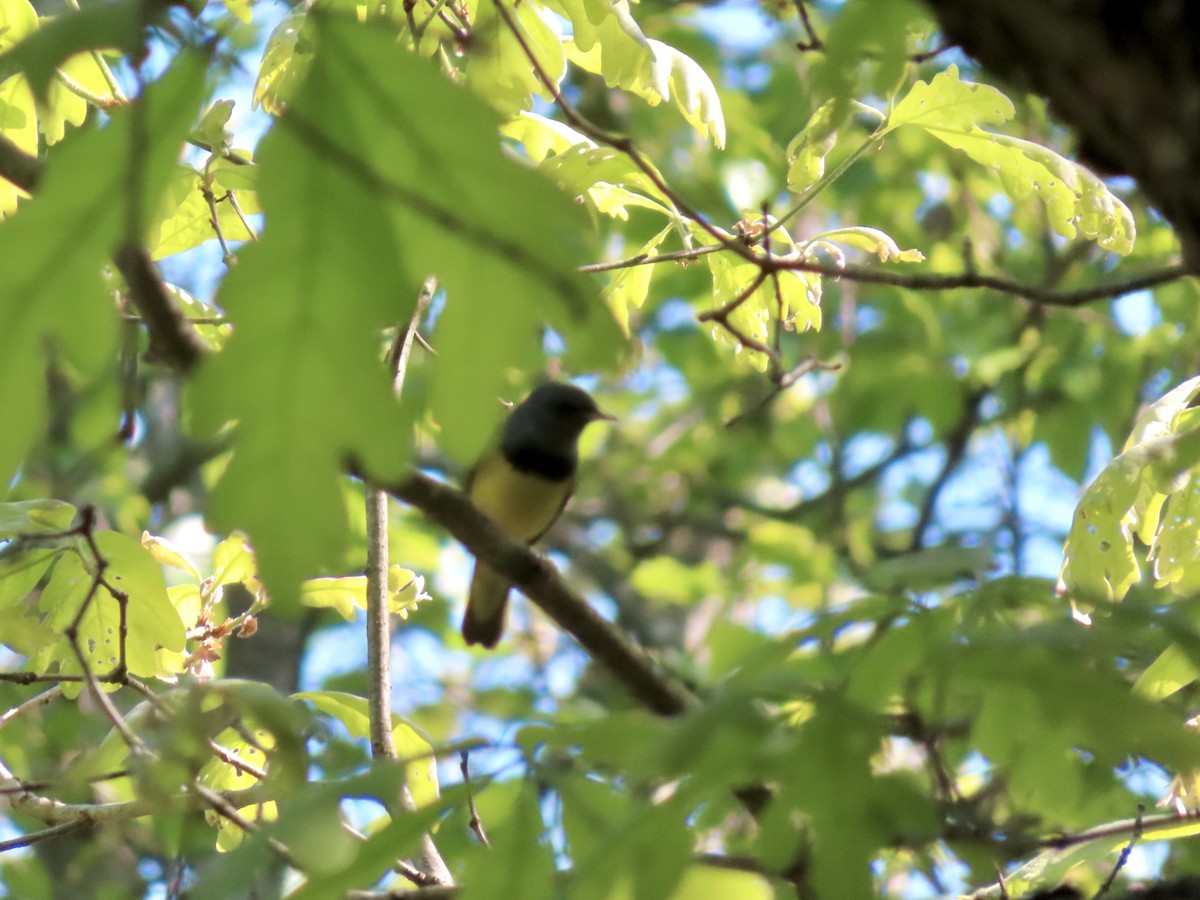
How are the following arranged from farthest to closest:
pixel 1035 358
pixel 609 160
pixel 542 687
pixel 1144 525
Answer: pixel 542 687, pixel 1035 358, pixel 609 160, pixel 1144 525

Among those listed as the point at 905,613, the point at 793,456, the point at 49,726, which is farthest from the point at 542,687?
the point at 905,613

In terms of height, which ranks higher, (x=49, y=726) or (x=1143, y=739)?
(x=49, y=726)

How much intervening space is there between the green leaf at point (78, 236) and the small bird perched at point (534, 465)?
4.53 metres

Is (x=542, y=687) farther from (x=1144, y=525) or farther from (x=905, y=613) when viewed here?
(x=905, y=613)

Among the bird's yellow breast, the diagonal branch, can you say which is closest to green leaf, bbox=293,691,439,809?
the diagonal branch

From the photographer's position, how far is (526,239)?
4.01 ft

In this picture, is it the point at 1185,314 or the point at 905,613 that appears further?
the point at 1185,314

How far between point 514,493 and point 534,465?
0.53 ft

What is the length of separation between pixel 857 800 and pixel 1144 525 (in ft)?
4.87

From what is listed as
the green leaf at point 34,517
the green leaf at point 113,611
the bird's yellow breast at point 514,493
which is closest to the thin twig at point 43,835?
the green leaf at point 113,611

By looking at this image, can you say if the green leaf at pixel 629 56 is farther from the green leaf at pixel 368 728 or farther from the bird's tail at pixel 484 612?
the bird's tail at pixel 484 612

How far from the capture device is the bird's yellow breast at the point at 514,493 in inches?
233

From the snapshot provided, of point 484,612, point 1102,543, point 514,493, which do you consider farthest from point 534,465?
point 1102,543

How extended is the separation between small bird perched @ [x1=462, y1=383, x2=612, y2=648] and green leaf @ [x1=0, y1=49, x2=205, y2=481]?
4.53 metres
